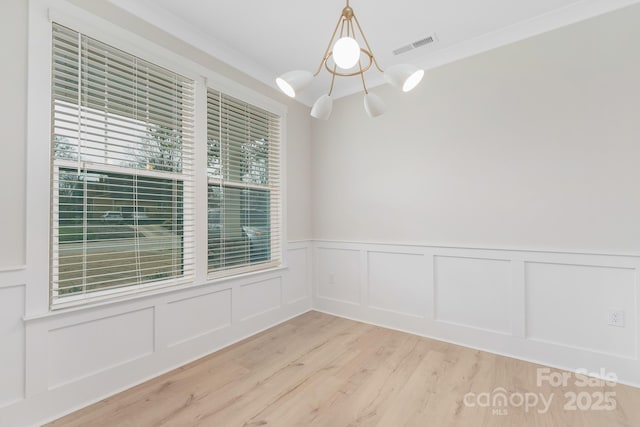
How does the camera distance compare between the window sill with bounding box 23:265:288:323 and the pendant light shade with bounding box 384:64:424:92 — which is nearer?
the pendant light shade with bounding box 384:64:424:92

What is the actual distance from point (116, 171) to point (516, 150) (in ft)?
10.5

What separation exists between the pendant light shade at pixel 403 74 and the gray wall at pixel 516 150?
1512mm

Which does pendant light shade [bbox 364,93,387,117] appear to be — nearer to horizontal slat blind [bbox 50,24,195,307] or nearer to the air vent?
the air vent

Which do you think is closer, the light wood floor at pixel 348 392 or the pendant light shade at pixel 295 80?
the pendant light shade at pixel 295 80

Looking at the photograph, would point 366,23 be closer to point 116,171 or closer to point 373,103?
point 373,103

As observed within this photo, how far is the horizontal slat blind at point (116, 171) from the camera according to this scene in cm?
182

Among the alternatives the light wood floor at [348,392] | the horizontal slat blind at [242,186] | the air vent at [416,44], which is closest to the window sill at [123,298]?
the horizontal slat blind at [242,186]

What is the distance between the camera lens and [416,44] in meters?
2.68

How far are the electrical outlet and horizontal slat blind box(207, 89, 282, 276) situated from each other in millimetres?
2969

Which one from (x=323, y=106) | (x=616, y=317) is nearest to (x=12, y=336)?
(x=323, y=106)

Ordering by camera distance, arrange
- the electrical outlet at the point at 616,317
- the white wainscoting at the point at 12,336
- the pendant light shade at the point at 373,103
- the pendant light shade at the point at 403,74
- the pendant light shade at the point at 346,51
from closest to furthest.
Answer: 1. the pendant light shade at the point at 346,51
2. the pendant light shade at the point at 403,74
3. the white wainscoting at the point at 12,336
4. the pendant light shade at the point at 373,103
5. the electrical outlet at the point at 616,317

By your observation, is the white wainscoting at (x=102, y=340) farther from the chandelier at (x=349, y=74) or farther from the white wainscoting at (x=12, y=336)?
the chandelier at (x=349, y=74)

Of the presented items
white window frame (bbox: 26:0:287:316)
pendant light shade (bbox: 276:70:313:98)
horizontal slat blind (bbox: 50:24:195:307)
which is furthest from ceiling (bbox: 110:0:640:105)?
pendant light shade (bbox: 276:70:313:98)

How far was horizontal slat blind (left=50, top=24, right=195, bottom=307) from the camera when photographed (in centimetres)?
182
